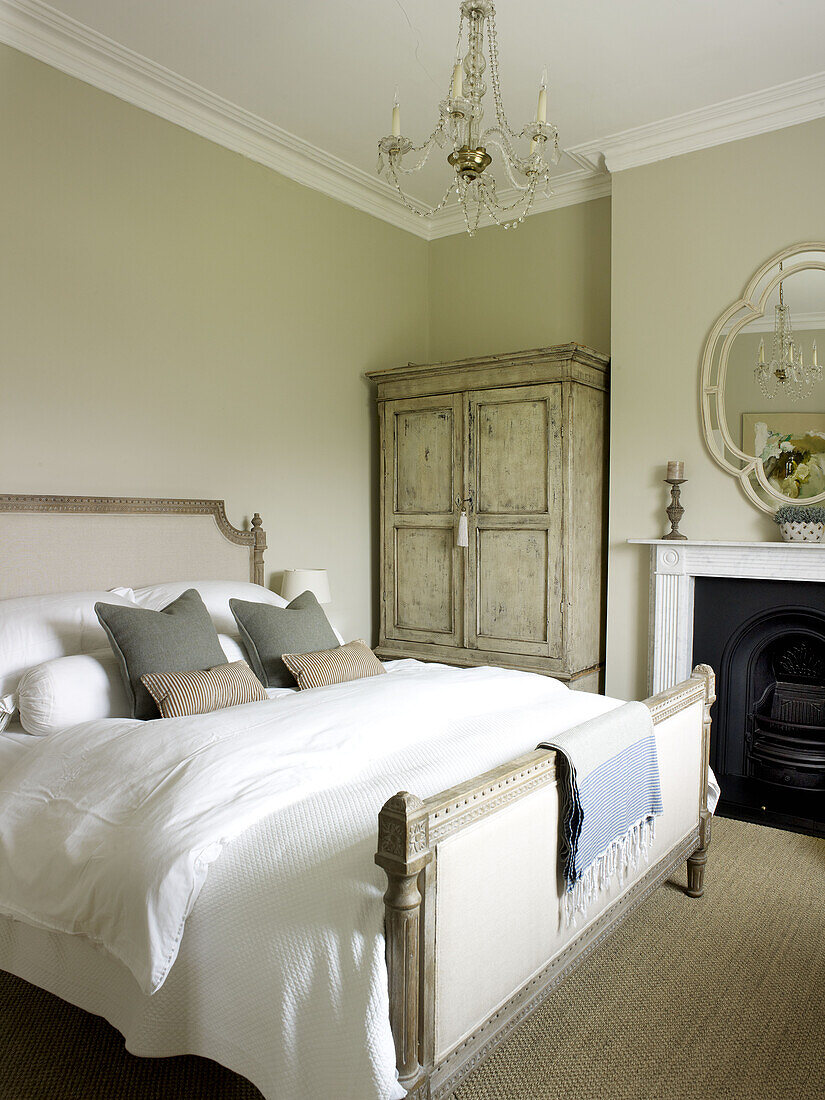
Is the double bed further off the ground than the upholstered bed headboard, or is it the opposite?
the upholstered bed headboard

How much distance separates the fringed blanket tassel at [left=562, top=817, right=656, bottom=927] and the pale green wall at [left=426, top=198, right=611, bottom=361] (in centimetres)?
285

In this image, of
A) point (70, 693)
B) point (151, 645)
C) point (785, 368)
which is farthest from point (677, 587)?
point (70, 693)

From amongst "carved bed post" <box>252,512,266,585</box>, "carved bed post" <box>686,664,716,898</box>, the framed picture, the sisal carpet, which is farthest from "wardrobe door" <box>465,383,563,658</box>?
the sisal carpet

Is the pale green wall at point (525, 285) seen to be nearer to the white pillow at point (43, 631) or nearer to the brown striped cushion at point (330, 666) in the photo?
the brown striped cushion at point (330, 666)

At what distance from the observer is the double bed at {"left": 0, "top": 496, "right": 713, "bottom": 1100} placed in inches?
55.7

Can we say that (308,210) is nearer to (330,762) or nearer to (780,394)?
(780,394)

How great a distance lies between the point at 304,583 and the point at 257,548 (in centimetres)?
28

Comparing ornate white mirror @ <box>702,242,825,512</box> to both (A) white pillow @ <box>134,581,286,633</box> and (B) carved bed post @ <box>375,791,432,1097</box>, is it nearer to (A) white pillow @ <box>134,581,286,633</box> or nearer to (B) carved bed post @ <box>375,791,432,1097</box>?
(A) white pillow @ <box>134,581,286,633</box>

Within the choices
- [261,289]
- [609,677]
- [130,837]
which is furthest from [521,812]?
[261,289]

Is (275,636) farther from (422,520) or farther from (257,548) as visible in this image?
→ (422,520)

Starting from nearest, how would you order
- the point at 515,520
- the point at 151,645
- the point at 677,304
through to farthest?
the point at 151,645
the point at 677,304
the point at 515,520

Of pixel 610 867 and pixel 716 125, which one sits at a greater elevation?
pixel 716 125

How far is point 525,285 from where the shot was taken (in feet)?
15.3

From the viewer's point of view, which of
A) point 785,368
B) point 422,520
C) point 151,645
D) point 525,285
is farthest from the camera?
point 525,285
